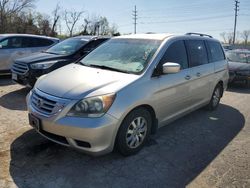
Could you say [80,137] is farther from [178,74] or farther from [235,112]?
[235,112]

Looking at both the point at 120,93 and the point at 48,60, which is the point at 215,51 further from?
the point at 48,60

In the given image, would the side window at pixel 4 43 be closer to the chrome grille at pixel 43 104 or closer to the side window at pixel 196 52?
the chrome grille at pixel 43 104

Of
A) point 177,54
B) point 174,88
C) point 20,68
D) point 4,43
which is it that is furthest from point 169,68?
point 4,43

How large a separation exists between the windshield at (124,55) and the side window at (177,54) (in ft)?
0.70

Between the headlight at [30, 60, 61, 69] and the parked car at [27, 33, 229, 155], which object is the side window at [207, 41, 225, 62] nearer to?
the parked car at [27, 33, 229, 155]

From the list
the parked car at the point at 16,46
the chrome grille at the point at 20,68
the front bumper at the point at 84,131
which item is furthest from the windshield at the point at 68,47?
the front bumper at the point at 84,131

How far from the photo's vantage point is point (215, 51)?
667 centimetres

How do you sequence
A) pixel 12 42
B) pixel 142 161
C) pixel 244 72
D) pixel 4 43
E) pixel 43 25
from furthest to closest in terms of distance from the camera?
pixel 43 25 < pixel 244 72 < pixel 12 42 < pixel 4 43 < pixel 142 161

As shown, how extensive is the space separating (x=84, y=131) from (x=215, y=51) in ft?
14.4

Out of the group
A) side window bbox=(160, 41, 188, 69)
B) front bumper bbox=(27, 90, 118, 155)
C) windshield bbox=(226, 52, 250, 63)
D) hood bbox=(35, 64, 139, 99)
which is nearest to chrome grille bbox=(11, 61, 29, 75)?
hood bbox=(35, 64, 139, 99)

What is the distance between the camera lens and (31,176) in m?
3.44

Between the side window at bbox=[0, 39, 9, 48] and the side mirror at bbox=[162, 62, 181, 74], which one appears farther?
the side window at bbox=[0, 39, 9, 48]

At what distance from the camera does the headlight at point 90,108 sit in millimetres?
3506

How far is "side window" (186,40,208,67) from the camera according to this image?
17.7ft
